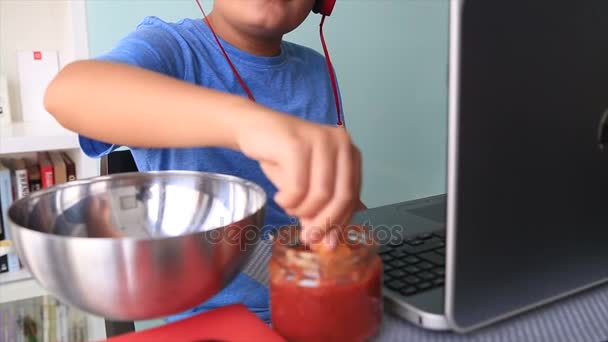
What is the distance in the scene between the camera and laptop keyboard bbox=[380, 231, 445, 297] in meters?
0.45

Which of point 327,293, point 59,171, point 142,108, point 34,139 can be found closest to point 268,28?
point 142,108

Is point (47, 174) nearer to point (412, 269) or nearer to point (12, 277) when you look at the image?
point (12, 277)

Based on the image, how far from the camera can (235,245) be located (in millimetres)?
355

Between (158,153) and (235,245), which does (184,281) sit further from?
(158,153)

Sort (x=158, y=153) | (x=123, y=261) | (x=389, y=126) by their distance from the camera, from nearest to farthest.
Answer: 1. (x=123, y=261)
2. (x=158, y=153)
3. (x=389, y=126)

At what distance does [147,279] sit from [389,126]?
4.28ft

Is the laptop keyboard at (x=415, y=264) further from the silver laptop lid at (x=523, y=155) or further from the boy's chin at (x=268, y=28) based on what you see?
the boy's chin at (x=268, y=28)

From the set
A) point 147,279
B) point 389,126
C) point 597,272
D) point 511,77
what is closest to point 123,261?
point 147,279

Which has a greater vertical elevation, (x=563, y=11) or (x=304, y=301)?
(x=563, y=11)

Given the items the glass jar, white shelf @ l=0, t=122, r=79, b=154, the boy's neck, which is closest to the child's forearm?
the glass jar

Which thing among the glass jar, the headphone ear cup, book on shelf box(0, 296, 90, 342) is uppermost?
the headphone ear cup

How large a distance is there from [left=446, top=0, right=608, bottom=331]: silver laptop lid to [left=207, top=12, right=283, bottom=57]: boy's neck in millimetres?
493

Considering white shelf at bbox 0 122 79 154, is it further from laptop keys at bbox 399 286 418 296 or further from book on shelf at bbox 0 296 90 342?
laptop keys at bbox 399 286 418 296

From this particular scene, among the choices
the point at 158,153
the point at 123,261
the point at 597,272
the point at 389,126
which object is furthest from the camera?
the point at 389,126
